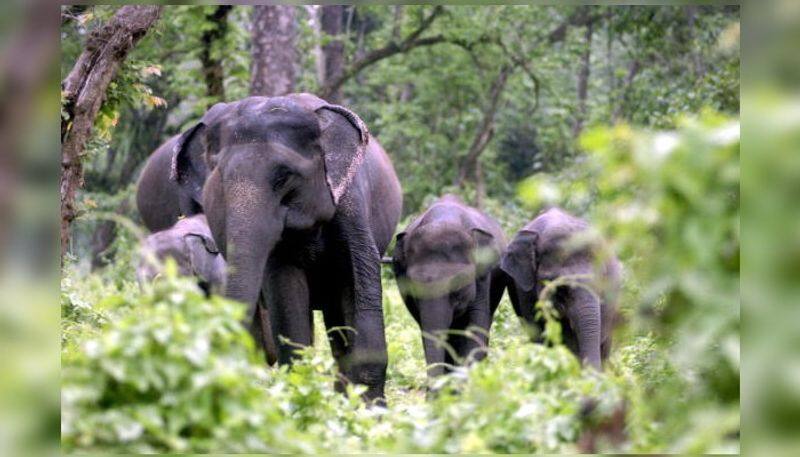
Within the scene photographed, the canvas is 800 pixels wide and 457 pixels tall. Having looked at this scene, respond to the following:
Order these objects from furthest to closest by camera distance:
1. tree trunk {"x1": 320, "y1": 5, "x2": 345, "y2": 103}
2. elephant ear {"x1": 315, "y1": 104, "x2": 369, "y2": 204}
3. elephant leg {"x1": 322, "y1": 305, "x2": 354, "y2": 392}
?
tree trunk {"x1": 320, "y1": 5, "x2": 345, "y2": 103}, elephant leg {"x1": 322, "y1": 305, "x2": 354, "y2": 392}, elephant ear {"x1": 315, "y1": 104, "x2": 369, "y2": 204}

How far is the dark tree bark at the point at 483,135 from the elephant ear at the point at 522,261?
1109 centimetres

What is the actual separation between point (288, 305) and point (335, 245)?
0.47 m

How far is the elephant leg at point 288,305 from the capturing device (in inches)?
308

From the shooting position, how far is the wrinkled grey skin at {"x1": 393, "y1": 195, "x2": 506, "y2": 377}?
9.52 m

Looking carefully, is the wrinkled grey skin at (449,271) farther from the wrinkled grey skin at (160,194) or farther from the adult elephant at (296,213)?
the wrinkled grey skin at (160,194)

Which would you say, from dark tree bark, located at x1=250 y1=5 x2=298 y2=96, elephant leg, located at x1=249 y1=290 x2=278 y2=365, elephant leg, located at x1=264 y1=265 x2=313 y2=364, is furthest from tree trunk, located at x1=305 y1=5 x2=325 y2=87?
elephant leg, located at x1=264 y1=265 x2=313 y2=364

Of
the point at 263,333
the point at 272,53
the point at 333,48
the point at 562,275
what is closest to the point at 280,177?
the point at 263,333

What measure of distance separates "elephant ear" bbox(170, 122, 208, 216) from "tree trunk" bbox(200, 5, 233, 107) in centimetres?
823

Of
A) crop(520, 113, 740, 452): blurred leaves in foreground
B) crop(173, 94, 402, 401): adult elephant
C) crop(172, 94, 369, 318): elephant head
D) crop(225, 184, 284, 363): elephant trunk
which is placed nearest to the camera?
crop(520, 113, 740, 452): blurred leaves in foreground

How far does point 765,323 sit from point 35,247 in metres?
1.82

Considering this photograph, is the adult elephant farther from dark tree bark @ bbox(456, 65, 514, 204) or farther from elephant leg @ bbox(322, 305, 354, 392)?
dark tree bark @ bbox(456, 65, 514, 204)

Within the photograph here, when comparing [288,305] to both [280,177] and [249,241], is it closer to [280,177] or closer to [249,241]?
[280,177]

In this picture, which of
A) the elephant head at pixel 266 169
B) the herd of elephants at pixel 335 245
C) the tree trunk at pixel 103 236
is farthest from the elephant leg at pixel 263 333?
the tree trunk at pixel 103 236

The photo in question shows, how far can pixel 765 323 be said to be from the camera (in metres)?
3.27
